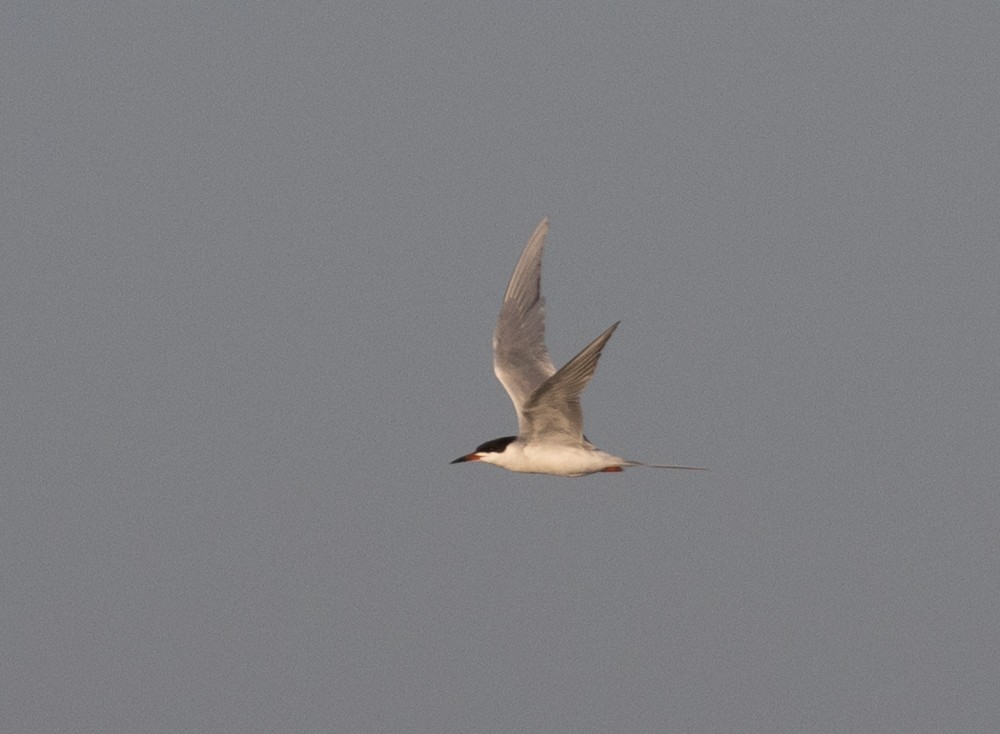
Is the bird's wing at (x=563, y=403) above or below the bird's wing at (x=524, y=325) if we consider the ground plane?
below

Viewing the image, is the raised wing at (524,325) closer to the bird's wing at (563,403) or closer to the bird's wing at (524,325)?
the bird's wing at (524,325)

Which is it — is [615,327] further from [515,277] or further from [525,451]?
[515,277]

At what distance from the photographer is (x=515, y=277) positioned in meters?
26.4

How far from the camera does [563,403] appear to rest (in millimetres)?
22453

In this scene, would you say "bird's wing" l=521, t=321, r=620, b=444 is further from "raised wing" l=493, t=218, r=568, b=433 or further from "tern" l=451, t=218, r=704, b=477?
"raised wing" l=493, t=218, r=568, b=433

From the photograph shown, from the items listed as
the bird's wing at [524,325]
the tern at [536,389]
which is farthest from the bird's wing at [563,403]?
the bird's wing at [524,325]

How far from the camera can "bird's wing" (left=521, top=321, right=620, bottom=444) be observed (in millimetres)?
20641

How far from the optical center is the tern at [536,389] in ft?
71.6

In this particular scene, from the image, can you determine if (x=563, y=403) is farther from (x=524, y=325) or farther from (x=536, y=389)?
(x=524, y=325)

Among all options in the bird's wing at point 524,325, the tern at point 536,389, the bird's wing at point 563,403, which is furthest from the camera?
the bird's wing at point 524,325

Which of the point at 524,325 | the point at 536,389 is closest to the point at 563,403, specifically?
the point at 536,389

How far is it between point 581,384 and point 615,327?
263 centimetres

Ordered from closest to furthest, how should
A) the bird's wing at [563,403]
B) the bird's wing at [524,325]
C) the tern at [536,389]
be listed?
1. the bird's wing at [563,403]
2. the tern at [536,389]
3. the bird's wing at [524,325]

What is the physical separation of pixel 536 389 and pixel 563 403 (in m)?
0.45
